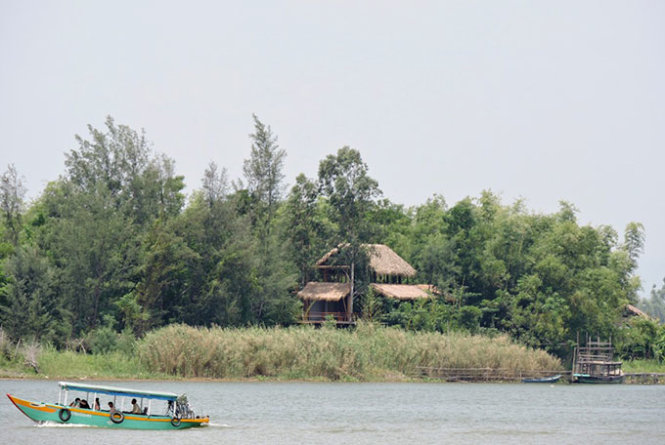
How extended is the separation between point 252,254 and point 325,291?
855 centimetres

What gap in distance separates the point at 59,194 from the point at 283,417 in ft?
136

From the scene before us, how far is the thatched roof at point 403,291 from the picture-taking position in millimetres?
78875

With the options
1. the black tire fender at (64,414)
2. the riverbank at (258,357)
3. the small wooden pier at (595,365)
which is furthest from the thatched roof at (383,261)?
the black tire fender at (64,414)

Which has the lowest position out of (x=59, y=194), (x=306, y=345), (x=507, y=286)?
(x=306, y=345)

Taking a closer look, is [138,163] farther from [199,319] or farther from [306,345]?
[306,345]

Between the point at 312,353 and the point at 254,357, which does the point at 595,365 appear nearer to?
the point at 312,353

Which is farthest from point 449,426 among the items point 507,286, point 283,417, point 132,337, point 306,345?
point 507,286

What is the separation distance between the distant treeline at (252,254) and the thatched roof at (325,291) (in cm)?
122

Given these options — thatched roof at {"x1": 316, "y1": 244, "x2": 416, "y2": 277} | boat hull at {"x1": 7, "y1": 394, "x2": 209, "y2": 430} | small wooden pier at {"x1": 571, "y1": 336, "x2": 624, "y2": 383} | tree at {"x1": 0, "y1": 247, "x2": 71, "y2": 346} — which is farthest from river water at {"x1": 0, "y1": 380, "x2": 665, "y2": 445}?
thatched roof at {"x1": 316, "y1": 244, "x2": 416, "y2": 277}

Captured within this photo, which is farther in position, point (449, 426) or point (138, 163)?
point (138, 163)

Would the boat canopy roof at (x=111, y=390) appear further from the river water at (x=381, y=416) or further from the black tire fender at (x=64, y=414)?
the river water at (x=381, y=416)

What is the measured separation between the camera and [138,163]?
265ft

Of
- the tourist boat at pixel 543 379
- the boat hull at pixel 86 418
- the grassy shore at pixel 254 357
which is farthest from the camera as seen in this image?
the tourist boat at pixel 543 379

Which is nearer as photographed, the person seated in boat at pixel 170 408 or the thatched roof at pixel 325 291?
the person seated in boat at pixel 170 408
